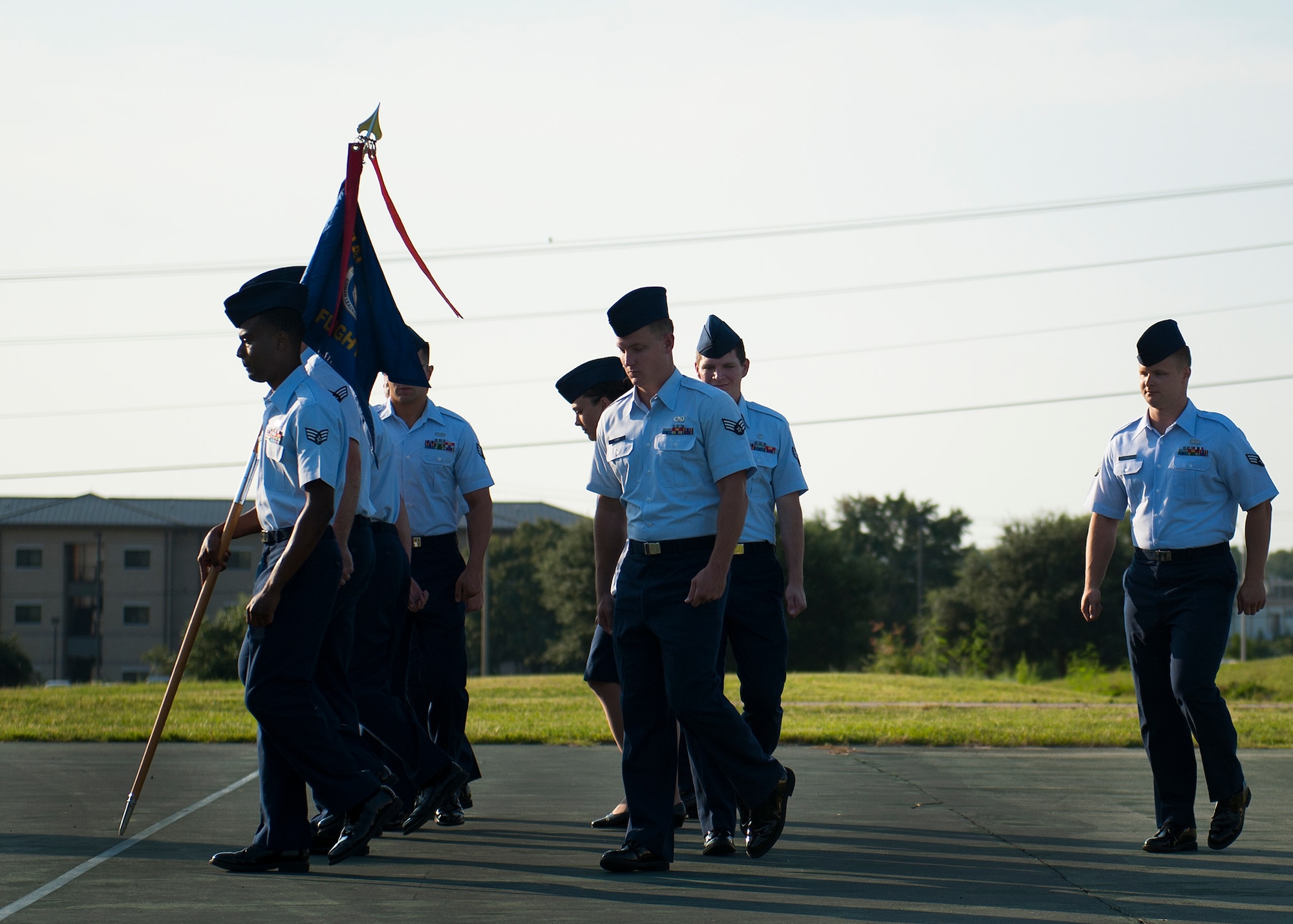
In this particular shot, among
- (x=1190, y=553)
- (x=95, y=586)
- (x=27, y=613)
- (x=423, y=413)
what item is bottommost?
(x=1190, y=553)

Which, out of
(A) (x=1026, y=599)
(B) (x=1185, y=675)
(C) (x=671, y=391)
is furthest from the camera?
(A) (x=1026, y=599)

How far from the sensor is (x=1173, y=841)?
19.9 feet

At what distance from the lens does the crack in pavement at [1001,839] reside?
15.3 ft

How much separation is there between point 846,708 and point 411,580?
999cm

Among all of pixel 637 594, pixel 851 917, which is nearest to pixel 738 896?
pixel 851 917

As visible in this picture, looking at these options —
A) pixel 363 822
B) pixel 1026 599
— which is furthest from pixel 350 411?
pixel 1026 599

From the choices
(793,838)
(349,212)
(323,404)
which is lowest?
(793,838)

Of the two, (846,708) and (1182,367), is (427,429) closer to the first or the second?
(1182,367)

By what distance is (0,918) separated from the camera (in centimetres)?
442

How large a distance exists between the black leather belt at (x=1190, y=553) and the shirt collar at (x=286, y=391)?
12.0ft

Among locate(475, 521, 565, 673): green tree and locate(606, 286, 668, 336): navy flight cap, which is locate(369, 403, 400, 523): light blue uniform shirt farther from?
locate(475, 521, 565, 673): green tree

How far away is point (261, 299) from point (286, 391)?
36 cm

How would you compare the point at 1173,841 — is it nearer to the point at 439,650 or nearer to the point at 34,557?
the point at 439,650

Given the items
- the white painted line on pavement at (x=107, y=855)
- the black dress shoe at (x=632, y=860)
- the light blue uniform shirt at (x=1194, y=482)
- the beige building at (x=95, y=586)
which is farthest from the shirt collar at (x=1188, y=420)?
the beige building at (x=95, y=586)
